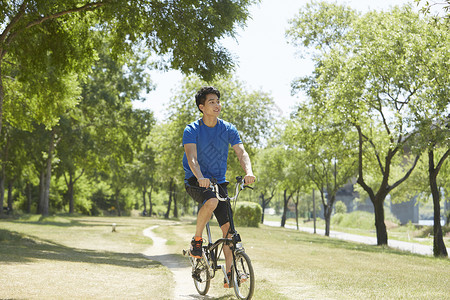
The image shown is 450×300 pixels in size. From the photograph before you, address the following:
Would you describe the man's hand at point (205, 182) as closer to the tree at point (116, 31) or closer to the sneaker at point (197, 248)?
the sneaker at point (197, 248)

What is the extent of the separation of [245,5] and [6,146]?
2680 cm

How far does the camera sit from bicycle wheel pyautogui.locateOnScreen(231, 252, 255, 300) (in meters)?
5.20

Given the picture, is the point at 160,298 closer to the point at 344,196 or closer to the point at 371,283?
the point at 371,283

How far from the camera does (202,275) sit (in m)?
6.39

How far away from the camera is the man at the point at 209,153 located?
557 centimetres

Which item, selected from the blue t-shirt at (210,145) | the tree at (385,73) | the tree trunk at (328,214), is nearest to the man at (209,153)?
the blue t-shirt at (210,145)

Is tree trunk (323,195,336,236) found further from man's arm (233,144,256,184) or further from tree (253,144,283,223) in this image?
man's arm (233,144,256,184)

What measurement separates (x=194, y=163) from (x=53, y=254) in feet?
28.1

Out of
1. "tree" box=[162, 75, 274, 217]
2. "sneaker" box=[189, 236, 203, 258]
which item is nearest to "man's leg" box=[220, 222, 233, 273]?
"sneaker" box=[189, 236, 203, 258]

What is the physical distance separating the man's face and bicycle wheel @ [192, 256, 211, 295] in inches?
74.0

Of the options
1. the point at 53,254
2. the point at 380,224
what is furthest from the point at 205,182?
the point at 380,224

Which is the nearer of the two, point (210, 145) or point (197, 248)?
point (210, 145)

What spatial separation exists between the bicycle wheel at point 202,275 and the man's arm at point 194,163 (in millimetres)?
1410

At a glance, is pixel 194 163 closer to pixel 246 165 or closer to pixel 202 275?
pixel 246 165
